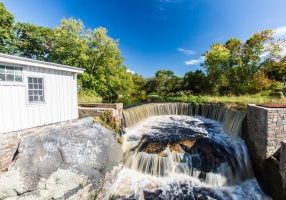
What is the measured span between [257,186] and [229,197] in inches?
62.7

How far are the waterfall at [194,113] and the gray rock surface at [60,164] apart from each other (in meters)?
4.98

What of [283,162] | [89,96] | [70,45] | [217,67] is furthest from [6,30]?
[283,162]

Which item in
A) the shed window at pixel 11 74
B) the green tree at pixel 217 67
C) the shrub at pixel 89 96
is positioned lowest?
the shrub at pixel 89 96

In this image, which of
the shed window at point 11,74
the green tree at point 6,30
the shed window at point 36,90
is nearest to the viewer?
the shed window at point 11,74

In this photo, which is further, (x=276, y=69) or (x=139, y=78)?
(x=139, y=78)

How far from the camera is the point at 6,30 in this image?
60.7ft

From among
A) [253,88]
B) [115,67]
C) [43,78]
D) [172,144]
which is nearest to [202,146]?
[172,144]

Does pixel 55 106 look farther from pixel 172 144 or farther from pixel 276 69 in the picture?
pixel 276 69

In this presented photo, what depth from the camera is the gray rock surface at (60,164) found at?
5.22 m

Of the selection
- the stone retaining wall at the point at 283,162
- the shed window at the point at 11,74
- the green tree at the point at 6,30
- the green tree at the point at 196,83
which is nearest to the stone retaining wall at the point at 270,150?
the stone retaining wall at the point at 283,162

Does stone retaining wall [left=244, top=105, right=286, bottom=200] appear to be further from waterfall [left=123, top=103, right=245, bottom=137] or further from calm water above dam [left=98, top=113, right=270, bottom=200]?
waterfall [left=123, top=103, right=245, bottom=137]

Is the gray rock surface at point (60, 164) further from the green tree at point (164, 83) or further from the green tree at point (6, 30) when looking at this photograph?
the green tree at point (164, 83)

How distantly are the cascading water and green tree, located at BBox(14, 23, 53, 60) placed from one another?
17.2 meters

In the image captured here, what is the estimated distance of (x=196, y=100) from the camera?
17.0 meters
